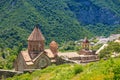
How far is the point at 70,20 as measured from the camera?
132750mm

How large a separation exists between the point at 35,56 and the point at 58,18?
3579 inches

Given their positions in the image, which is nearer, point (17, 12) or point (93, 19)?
point (17, 12)

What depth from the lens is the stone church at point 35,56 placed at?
40.5 meters

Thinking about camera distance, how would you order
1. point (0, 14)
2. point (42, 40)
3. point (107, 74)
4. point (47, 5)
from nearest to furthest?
point (107, 74)
point (42, 40)
point (0, 14)
point (47, 5)

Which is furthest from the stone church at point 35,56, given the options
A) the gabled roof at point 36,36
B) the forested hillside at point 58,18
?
the forested hillside at point 58,18

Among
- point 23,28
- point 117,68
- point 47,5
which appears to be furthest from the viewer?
point 47,5

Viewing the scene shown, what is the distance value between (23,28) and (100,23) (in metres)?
41.9

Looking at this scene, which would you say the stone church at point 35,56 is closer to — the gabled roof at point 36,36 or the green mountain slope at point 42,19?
the gabled roof at point 36,36

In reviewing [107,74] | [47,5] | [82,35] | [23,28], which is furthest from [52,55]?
[47,5]

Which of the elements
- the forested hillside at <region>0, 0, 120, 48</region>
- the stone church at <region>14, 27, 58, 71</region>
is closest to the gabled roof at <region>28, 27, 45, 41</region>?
the stone church at <region>14, 27, 58, 71</region>

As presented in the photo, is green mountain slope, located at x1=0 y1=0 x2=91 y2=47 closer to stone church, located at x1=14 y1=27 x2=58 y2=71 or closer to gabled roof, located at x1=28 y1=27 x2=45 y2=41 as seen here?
stone church, located at x1=14 y1=27 x2=58 y2=71

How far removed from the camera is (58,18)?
13162cm

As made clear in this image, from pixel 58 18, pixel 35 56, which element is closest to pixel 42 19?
pixel 58 18

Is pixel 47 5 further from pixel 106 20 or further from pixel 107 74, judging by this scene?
pixel 107 74
